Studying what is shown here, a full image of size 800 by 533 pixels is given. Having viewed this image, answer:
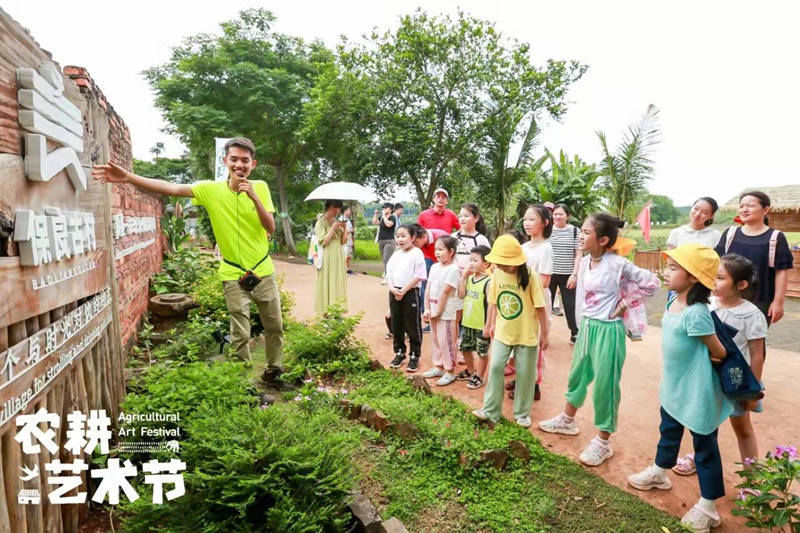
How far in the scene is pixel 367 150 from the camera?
1352 centimetres

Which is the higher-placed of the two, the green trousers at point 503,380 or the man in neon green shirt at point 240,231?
the man in neon green shirt at point 240,231

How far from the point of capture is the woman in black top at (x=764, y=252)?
313 cm

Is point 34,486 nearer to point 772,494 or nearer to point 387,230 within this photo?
point 772,494

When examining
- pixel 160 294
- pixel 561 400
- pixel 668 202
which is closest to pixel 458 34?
pixel 160 294

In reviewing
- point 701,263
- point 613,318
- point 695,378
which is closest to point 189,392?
point 613,318

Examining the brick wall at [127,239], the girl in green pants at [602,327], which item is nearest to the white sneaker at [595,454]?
the girl in green pants at [602,327]

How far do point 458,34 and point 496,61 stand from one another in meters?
1.30

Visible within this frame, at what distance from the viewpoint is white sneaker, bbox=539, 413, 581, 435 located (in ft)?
10.2

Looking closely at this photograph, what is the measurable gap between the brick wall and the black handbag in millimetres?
4036

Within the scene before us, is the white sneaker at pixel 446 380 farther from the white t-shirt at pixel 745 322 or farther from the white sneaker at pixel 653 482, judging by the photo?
the white t-shirt at pixel 745 322

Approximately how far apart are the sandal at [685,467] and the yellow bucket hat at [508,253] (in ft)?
5.00

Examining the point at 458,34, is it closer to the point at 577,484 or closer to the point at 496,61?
the point at 496,61

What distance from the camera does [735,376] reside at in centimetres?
220

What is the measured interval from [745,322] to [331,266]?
394 cm
